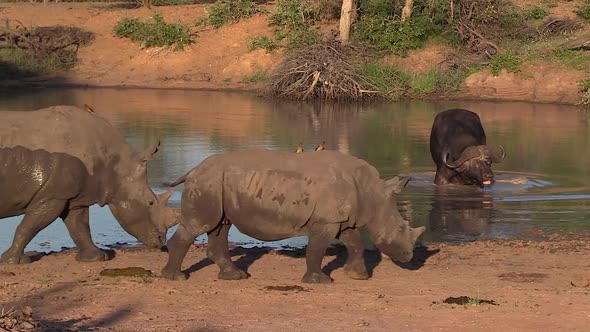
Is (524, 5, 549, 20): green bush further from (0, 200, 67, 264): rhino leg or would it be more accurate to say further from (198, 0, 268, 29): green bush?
(0, 200, 67, 264): rhino leg

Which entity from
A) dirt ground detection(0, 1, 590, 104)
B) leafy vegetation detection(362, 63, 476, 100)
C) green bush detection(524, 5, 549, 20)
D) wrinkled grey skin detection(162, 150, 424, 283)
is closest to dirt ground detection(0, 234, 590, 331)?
wrinkled grey skin detection(162, 150, 424, 283)

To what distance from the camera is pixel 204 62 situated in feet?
139

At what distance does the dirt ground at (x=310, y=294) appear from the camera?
9250 mm

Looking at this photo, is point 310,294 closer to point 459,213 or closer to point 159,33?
point 459,213

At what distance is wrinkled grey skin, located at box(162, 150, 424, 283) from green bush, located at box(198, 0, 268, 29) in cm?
3384

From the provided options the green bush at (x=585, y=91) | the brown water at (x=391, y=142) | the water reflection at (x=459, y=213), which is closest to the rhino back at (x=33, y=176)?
the brown water at (x=391, y=142)

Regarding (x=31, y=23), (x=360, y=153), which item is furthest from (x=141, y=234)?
(x=31, y=23)

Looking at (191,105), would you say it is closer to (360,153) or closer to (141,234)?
(360,153)

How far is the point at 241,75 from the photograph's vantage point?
40625mm

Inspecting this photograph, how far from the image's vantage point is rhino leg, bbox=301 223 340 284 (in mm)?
10953

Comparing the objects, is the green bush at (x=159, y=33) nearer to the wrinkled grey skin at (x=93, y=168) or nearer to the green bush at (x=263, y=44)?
the green bush at (x=263, y=44)

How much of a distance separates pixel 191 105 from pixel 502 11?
40.5 feet

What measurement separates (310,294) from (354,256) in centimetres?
99

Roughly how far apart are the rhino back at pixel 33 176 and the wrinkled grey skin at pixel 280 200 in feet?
4.35
